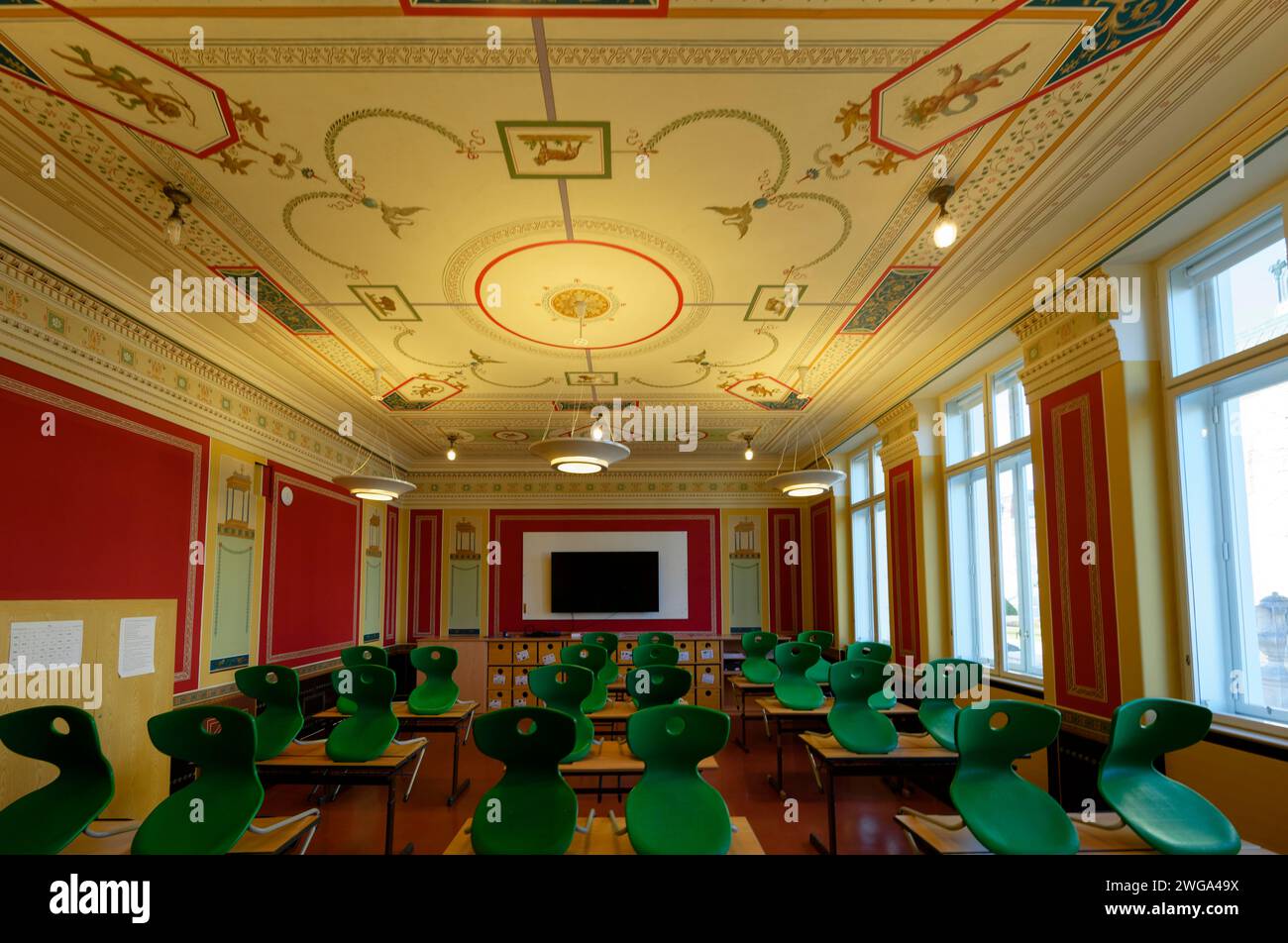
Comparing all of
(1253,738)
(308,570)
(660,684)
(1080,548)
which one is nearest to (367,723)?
(660,684)

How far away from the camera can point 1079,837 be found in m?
2.92

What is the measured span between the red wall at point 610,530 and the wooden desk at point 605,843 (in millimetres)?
7410

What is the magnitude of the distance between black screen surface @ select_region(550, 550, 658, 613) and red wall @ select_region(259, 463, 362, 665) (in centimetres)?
288

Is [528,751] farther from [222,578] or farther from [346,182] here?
[222,578]

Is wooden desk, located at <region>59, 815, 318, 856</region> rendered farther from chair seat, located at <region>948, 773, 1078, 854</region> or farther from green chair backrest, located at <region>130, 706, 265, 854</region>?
chair seat, located at <region>948, 773, 1078, 854</region>

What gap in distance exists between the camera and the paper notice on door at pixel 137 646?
396cm

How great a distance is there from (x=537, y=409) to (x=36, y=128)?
5088 millimetres

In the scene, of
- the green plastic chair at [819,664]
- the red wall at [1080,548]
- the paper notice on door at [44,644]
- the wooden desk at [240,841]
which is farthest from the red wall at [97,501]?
the red wall at [1080,548]

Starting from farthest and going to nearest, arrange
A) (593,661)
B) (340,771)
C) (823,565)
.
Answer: (823,565)
(593,661)
(340,771)

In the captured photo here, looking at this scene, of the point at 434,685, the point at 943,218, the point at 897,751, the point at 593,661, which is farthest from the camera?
the point at 593,661

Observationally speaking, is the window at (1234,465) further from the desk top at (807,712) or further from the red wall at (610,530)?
the red wall at (610,530)

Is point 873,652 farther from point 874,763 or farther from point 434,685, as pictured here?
point 434,685

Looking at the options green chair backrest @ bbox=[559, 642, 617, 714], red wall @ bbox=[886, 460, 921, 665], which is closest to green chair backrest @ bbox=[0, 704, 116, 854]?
green chair backrest @ bbox=[559, 642, 617, 714]

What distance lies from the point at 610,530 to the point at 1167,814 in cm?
842
